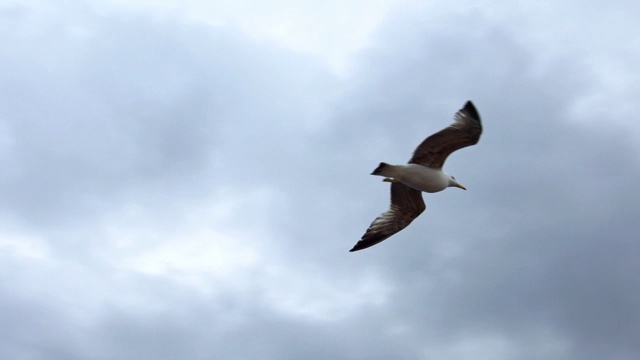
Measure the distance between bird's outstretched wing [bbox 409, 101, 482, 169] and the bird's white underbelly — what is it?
16.6 inches

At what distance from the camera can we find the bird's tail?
39.2 m

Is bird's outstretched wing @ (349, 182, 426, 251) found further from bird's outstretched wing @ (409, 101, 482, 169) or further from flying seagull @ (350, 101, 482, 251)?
bird's outstretched wing @ (409, 101, 482, 169)

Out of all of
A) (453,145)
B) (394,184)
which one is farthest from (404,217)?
(453,145)

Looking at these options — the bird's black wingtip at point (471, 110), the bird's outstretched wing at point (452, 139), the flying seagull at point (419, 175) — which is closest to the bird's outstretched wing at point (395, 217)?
the flying seagull at point (419, 175)

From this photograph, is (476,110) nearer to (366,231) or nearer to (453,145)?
(453,145)


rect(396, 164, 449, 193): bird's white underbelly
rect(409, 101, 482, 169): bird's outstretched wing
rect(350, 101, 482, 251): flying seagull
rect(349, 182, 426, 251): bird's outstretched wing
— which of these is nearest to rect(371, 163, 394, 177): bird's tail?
rect(350, 101, 482, 251): flying seagull

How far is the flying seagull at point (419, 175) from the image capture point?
39.3 meters

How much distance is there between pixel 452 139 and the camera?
130 feet

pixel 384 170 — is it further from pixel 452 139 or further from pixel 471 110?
pixel 471 110

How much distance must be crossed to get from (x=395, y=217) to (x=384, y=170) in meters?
4.91

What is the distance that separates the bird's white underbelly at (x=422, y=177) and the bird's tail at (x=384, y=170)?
0.46 m

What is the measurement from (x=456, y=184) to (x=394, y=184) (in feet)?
9.93

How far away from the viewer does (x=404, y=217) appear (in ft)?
144

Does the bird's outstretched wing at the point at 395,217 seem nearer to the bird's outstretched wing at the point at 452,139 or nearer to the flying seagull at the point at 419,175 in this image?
the flying seagull at the point at 419,175
